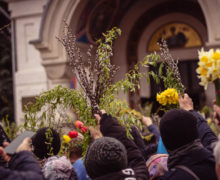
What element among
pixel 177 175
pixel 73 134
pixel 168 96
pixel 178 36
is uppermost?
pixel 178 36

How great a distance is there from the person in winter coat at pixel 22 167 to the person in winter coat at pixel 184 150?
0.77 m

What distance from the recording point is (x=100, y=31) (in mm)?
11203

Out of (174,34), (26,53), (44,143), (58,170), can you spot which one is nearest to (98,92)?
(44,143)

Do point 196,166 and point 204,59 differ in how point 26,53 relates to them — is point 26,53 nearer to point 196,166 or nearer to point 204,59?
point 204,59

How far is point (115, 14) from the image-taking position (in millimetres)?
11750

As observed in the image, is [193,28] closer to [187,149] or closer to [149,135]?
[149,135]

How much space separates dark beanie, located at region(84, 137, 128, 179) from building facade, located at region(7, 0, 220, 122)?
7.11 metres

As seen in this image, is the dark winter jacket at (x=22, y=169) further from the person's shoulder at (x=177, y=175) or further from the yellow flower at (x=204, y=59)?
the yellow flower at (x=204, y=59)

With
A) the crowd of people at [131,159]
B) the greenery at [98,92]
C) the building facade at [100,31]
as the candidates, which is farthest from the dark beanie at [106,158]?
the building facade at [100,31]

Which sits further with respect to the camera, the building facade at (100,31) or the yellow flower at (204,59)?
the building facade at (100,31)

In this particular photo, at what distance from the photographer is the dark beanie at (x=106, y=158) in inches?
87.3

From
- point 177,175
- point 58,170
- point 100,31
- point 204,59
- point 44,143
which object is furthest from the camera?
point 100,31

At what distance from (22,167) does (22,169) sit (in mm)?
12

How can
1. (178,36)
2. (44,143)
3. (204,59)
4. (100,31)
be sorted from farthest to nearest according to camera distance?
1. (178,36)
2. (100,31)
3. (44,143)
4. (204,59)
